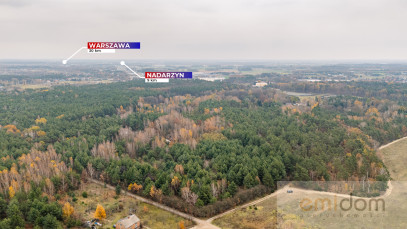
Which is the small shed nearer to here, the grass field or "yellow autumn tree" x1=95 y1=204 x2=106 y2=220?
the grass field

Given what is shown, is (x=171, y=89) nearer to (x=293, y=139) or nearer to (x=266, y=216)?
(x=293, y=139)

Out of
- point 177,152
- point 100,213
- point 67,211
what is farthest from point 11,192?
point 177,152

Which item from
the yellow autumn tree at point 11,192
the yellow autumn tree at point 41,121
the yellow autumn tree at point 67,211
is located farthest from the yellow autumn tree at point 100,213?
the yellow autumn tree at point 41,121

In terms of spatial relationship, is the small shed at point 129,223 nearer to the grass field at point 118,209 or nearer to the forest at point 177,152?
the grass field at point 118,209

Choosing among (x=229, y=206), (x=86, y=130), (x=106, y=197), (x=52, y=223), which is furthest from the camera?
(x=86, y=130)

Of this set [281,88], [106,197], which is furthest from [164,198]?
[281,88]
